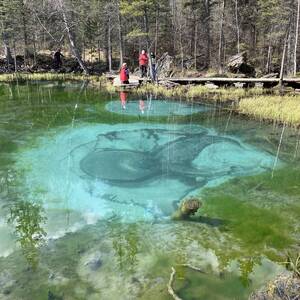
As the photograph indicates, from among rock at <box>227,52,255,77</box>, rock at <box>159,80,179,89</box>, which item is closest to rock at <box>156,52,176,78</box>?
rock at <box>227,52,255,77</box>

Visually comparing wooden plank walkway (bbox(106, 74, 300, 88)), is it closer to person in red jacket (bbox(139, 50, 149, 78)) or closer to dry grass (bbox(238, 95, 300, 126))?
person in red jacket (bbox(139, 50, 149, 78))

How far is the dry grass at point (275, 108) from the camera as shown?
12798 millimetres

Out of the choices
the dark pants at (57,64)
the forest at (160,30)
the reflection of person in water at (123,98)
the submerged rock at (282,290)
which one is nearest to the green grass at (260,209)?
the submerged rock at (282,290)

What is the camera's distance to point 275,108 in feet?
45.0

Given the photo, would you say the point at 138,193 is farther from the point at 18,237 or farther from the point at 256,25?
the point at 256,25

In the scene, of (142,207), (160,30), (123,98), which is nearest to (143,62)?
(123,98)

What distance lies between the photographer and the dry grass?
12.8 meters

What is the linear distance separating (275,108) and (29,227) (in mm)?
10089

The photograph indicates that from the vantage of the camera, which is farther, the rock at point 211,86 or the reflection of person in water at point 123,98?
the rock at point 211,86

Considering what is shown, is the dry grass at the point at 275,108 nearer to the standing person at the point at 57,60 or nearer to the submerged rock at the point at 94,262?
the submerged rock at the point at 94,262

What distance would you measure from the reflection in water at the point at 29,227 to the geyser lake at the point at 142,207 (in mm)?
16

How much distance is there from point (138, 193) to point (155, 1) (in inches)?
849

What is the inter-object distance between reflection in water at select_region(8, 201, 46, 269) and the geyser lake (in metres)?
0.02

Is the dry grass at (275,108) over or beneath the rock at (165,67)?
beneath
